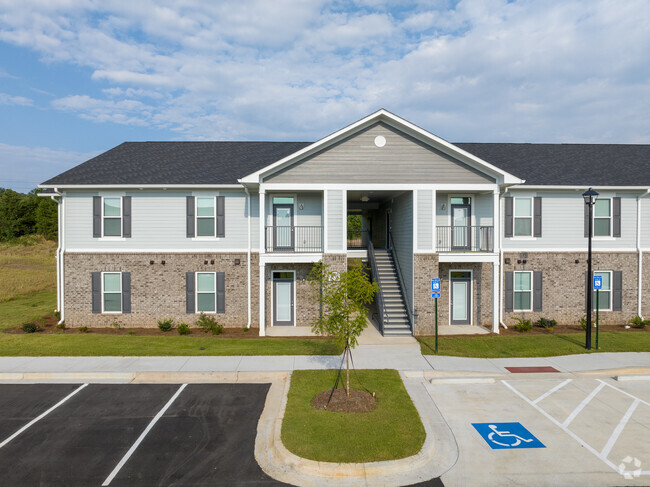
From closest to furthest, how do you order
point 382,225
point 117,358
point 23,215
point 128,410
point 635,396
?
point 128,410
point 635,396
point 117,358
point 382,225
point 23,215

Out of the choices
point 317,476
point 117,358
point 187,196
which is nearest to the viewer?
point 317,476

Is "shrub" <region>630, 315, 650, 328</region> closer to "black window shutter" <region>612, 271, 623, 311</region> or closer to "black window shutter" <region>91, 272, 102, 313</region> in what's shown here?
"black window shutter" <region>612, 271, 623, 311</region>

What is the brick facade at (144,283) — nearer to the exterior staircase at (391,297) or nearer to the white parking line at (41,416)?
the exterior staircase at (391,297)

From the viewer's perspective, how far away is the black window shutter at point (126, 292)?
16766 millimetres

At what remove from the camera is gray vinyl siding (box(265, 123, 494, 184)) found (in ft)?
52.6

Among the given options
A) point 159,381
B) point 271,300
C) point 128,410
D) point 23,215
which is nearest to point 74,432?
point 128,410

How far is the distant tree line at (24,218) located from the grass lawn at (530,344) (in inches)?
2643

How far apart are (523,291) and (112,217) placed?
58.5 ft

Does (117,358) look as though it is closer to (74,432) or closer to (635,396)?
(74,432)

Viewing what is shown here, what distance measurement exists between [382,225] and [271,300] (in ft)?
26.8

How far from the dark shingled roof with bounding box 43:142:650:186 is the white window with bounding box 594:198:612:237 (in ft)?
3.03

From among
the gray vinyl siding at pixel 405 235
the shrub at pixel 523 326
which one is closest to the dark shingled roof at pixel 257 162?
the gray vinyl siding at pixel 405 235

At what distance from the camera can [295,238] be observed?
1739 centimetres

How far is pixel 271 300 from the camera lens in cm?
1720
